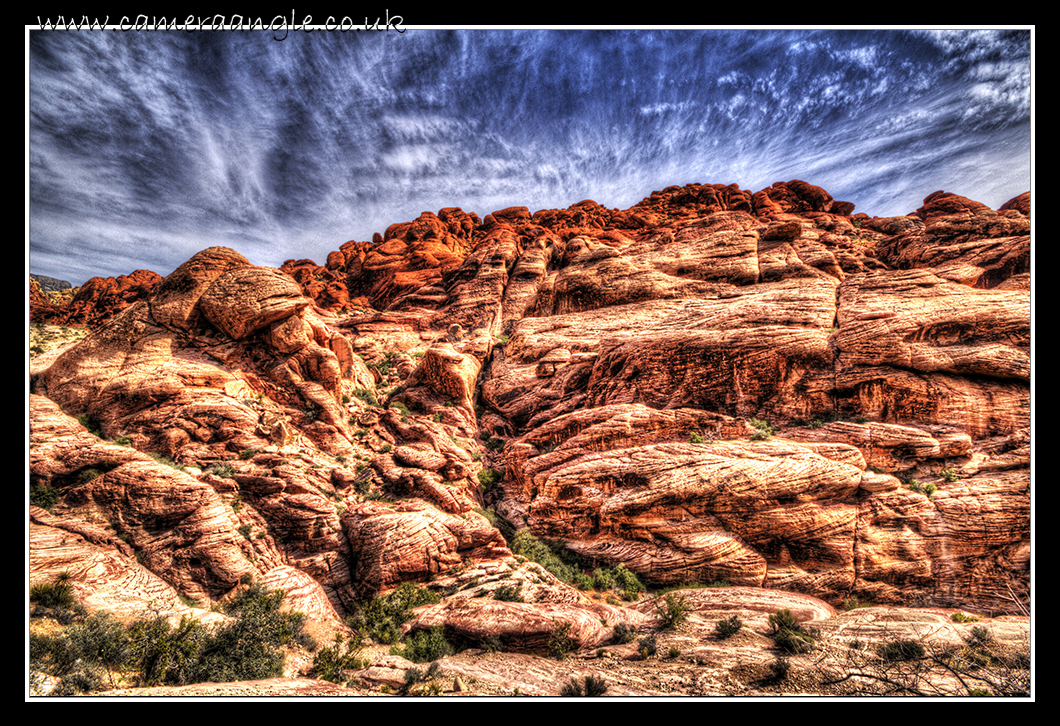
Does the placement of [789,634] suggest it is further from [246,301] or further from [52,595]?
[246,301]

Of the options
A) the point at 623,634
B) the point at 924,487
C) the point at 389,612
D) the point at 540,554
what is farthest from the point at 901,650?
the point at 389,612

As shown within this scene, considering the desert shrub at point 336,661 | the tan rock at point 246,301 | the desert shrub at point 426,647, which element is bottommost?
the desert shrub at point 426,647

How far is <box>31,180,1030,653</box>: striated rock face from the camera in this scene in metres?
10.8

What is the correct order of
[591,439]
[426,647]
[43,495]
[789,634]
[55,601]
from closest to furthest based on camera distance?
[55,601]
[789,634]
[426,647]
[43,495]
[591,439]

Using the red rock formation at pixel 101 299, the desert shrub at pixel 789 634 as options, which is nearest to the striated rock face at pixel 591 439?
the desert shrub at pixel 789 634

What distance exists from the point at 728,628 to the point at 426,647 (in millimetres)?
8100

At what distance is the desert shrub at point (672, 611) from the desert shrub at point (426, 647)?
5.98 meters

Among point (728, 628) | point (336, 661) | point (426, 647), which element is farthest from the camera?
point (728, 628)

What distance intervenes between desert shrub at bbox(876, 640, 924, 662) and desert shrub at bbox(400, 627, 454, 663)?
10562mm

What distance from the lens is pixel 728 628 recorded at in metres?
9.79

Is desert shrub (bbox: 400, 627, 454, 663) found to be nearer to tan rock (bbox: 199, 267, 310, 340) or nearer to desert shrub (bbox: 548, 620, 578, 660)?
desert shrub (bbox: 548, 620, 578, 660)

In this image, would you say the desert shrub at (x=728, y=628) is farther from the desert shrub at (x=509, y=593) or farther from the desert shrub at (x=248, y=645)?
the desert shrub at (x=248, y=645)

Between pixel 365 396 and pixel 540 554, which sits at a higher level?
pixel 365 396

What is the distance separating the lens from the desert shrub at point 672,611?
1022 cm
